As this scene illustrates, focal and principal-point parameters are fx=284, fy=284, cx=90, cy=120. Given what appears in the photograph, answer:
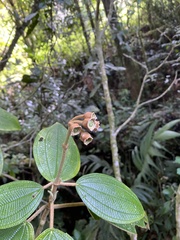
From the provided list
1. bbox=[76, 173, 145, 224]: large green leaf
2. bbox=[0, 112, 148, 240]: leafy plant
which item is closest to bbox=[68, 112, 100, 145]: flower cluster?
bbox=[0, 112, 148, 240]: leafy plant

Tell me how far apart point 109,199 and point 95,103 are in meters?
1.66

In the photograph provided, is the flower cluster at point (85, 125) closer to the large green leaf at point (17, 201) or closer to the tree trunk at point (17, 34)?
the large green leaf at point (17, 201)

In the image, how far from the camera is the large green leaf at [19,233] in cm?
38

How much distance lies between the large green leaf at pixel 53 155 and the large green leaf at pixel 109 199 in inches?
1.7

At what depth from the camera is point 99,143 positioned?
1.79 meters

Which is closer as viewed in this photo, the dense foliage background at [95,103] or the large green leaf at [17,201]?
the large green leaf at [17,201]

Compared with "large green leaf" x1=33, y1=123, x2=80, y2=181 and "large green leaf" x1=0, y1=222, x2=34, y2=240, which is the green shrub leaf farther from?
"large green leaf" x1=0, y1=222, x2=34, y2=240

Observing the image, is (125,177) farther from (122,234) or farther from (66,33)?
(66,33)

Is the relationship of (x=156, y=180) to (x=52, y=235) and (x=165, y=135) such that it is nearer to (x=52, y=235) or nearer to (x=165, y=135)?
(x=165, y=135)

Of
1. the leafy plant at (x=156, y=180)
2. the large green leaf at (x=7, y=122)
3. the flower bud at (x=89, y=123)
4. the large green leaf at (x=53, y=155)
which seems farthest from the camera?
the leafy plant at (x=156, y=180)

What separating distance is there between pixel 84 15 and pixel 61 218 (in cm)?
149

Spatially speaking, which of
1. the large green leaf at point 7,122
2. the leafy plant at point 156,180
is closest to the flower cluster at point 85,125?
the large green leaf at point 7,122

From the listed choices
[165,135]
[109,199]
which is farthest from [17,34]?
[109,199]

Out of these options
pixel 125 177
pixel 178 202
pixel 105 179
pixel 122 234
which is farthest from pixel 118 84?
pixel 105 179
